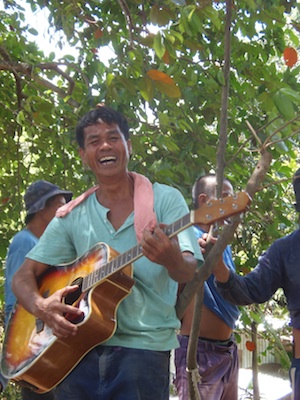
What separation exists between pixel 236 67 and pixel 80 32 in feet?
3.27

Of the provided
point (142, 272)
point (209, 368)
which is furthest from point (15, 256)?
point (142, 272)

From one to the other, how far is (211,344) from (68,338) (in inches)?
46.5

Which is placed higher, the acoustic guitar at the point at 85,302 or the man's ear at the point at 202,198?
the man's ear at the point at 202,198

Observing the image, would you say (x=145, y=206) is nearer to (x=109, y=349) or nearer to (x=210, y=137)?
(x=109, y=349)

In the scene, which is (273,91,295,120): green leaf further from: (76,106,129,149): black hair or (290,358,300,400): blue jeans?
(290,358,300,400): blue jeans

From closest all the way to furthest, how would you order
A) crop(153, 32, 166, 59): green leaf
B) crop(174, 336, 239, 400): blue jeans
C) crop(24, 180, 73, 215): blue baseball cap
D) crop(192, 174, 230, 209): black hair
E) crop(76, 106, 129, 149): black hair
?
crop(76, 106, 129, 149): black hair
crop(153, 32, 166, 59): green leaf
crop(174, 336, 239, 400): blue jeans
crop(192, 174, 230, 209): black hair
crop(24, 180, 73, 215): blue baseball cap

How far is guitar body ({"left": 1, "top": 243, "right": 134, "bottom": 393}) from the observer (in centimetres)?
227

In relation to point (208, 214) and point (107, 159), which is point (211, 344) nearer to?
point (107, 159)

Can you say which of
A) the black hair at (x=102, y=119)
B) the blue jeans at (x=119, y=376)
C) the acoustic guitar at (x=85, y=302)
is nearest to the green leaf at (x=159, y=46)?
the black hair at (x=102, y=119)

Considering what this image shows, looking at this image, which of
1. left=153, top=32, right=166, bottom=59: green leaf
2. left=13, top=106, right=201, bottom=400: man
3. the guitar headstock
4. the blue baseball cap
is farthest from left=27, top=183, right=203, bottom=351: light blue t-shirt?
the blue baseball cap

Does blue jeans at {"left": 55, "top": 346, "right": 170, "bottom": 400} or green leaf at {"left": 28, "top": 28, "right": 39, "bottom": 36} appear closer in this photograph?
blue jeans at {"left": 55, "top": 346, "right": 170, "bottom": 400}

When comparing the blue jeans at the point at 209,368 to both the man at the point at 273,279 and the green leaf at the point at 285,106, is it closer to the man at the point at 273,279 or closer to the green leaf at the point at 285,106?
the man at the point at 273,279

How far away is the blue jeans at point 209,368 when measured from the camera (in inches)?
128

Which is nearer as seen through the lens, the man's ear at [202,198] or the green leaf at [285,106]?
the green leaf at [285,106]
